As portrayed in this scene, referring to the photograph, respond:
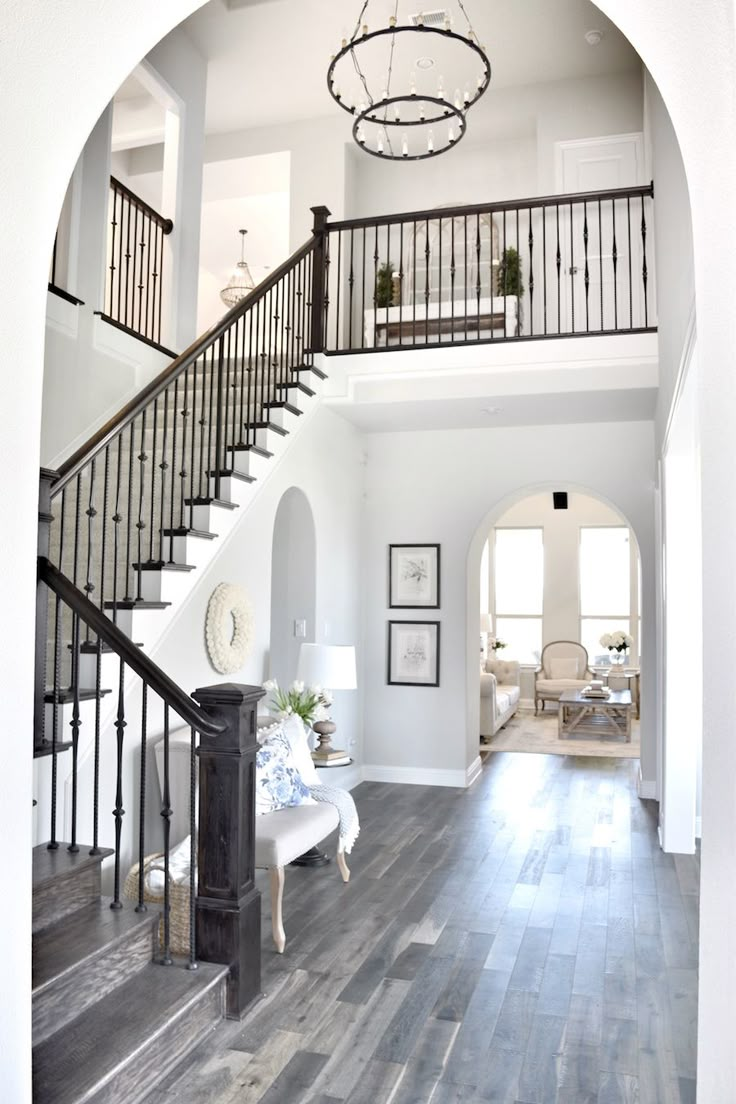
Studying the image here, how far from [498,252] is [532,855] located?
5.93 meters

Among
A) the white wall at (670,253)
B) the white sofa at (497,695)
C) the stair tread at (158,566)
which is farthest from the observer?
the white sofa at (497,695)

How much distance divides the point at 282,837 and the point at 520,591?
33.0ft

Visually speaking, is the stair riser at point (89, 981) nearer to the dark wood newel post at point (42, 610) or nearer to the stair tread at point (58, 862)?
the stair tread at point (58, 862)

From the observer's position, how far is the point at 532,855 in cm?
530

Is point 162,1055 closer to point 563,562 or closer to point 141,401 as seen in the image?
point 141,401

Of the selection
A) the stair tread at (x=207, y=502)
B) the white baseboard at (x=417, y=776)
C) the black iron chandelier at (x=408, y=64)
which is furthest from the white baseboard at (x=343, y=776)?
the black iron chandelier at (x=408, y=64)

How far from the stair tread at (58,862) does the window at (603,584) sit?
1072 cm

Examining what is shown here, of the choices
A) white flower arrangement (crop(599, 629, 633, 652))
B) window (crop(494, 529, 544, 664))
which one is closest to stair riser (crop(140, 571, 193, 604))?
white flower arrangement (crop(599, 629, 633, 652))

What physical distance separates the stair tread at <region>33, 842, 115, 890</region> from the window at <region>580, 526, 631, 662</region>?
10721 millimetres

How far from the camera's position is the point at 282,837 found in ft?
12.6

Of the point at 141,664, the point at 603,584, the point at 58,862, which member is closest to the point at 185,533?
the point at 141,664

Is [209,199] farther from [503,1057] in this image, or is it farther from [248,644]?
[503,1057]

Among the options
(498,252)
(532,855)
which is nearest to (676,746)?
(532,855)

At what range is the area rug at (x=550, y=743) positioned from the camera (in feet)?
30.1
